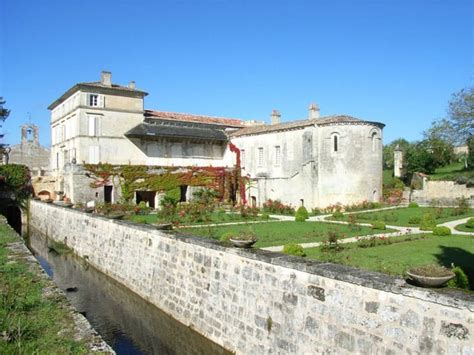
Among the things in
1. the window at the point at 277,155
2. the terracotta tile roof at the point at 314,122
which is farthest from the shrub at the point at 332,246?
the window at the point at 277,155

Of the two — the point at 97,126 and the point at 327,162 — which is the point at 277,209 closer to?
the point at 327,162

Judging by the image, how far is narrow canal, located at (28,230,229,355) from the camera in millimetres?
9547

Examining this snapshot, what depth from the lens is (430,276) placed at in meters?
5.20

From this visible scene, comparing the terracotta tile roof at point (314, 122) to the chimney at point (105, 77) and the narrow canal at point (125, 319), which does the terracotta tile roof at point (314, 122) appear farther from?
the narrow canal at point (125, 319)

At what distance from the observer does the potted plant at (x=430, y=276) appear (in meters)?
5.16

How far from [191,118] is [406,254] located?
1255 inches

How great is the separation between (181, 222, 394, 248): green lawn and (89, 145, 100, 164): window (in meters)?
19.3

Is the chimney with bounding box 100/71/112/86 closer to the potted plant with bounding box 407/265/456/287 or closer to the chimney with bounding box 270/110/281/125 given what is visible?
the chimney with bounding box 270/110/281/125

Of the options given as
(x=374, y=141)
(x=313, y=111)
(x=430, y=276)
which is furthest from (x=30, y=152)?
(x=430, y=276)

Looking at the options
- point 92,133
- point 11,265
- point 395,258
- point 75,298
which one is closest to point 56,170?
point 92,133

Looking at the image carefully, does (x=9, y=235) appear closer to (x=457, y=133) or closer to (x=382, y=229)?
(x=382, y=229)

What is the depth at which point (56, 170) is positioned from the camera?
4044cm

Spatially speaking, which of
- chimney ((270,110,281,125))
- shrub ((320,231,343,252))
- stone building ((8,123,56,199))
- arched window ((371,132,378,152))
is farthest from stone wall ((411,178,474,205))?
stone building ((8,123,56,199))

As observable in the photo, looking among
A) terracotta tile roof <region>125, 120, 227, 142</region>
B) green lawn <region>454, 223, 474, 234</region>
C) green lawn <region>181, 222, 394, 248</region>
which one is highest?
terracotta tile roof <region>125, 120, 227, 142</region>
